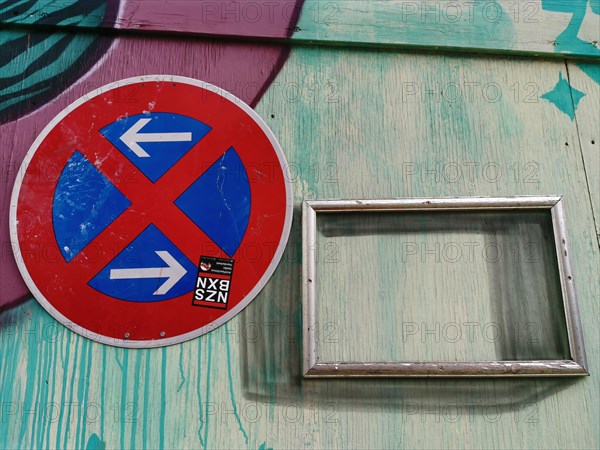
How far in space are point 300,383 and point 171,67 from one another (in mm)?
786

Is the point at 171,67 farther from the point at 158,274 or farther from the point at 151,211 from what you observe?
the point at 158,274

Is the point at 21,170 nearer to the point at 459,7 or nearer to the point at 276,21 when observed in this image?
the point at 276,21

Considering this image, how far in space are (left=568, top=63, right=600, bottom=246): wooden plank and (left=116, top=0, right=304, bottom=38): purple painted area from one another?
0.71 meters

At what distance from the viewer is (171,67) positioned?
1.38 m

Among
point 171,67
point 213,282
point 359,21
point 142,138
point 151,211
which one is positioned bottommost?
point 213,282

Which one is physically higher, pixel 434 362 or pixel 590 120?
pixel 590 120

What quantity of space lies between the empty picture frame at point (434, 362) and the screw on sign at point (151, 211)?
0.09m

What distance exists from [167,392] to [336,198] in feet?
1.78

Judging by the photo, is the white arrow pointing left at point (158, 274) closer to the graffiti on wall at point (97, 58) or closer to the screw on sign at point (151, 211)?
the screw on sign at point (151, 211)

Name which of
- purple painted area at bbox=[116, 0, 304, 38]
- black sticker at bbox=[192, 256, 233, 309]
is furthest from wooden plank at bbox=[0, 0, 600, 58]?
black sticker at bbox=[192, 256, 233, 309]

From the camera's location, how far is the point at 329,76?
1393 millimetres

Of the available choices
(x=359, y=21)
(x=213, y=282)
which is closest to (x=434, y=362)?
(x=213, y=282)

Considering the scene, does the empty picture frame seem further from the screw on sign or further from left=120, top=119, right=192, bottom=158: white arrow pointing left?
left=120, top=119, right=192, bottom=158: white arrow pointing left

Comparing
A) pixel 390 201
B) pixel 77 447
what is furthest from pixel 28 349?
pixel 390 201
